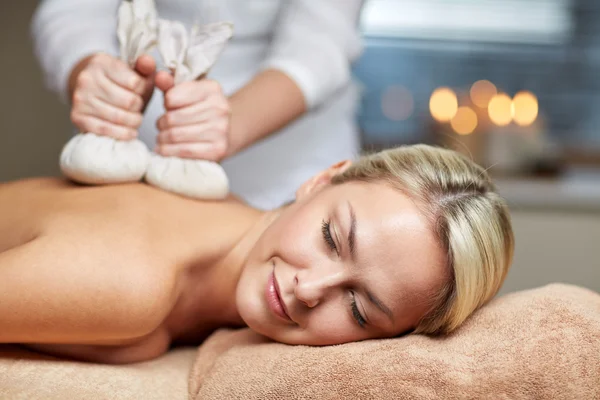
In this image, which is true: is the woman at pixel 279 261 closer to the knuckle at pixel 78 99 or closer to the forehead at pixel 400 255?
the forehead at pixel 400 255

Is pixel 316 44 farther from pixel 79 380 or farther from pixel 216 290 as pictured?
pixel 79 380

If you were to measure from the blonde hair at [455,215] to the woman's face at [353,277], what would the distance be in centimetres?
2

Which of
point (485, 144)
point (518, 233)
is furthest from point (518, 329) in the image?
point (485, 144)

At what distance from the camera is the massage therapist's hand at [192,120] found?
1.21 metres

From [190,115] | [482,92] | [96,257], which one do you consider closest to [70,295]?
[96,257]

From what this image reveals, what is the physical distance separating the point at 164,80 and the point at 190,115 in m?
0.08

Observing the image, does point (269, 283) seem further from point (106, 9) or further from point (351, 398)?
point (106, 9)

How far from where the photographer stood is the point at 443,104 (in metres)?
3.23

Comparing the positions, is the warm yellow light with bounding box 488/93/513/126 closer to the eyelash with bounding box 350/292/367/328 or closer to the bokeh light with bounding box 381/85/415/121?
the bokeh light with bounding box 381/85/415/121

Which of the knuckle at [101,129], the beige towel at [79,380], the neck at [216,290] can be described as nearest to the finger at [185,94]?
the knuckle at [101,129]

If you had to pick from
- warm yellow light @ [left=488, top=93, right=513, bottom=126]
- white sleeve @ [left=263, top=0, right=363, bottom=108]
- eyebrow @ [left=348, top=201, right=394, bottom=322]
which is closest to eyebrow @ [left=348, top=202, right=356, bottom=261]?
eyebrow @ [left=348, top=201, right=394, bottom=322]

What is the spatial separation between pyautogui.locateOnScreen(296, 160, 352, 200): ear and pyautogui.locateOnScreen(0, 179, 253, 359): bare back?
0.52 feet

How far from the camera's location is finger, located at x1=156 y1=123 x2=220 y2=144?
1222mm

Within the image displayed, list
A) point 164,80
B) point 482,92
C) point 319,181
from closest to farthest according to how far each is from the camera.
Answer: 1. point 164,80
2. point 319,181
3. point 482,92
